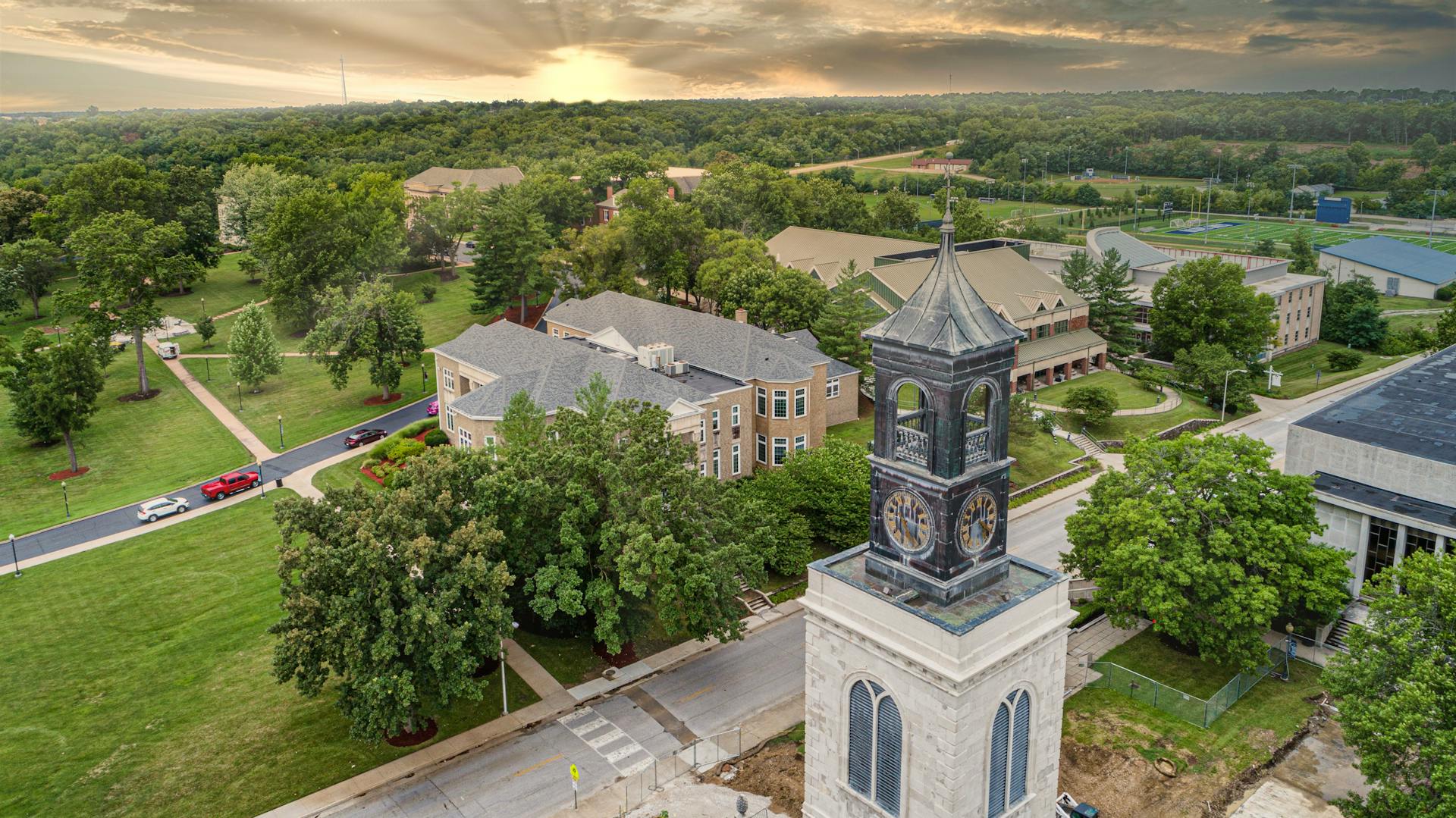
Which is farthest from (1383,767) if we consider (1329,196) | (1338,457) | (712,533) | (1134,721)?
(1329,196)

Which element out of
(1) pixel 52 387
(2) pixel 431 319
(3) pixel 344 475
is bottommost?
(3) pixel 344 475

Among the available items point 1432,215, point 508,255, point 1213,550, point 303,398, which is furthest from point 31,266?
point 1432,215

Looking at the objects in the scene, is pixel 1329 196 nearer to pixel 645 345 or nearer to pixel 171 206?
pixel 645 345

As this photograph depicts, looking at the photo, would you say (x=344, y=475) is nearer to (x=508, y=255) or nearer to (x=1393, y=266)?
(x=508, y=255)

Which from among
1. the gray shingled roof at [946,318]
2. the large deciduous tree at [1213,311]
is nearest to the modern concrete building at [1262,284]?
the large deciduous tree at [1213,311]

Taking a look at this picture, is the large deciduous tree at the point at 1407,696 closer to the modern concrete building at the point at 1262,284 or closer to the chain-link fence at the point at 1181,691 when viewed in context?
the chain-link fence at the point at 1181,691

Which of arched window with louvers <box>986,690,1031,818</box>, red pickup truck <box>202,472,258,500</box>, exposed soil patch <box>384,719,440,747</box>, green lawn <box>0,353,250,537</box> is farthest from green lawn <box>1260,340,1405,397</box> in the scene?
green lawn <box>0,353,250,537</box>
